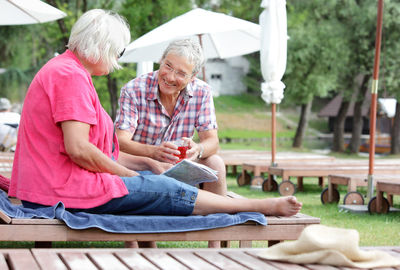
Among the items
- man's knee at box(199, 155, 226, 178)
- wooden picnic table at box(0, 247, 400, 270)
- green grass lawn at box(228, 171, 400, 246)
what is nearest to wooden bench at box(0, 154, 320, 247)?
wooden picnic table at box(0, 247, 400, 270)

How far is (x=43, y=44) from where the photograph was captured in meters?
29.7

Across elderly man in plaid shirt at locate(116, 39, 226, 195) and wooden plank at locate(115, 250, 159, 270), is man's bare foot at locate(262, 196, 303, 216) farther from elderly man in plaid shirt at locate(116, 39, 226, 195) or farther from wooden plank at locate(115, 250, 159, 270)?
wooden plank at locate(115, 250, 159, 270)

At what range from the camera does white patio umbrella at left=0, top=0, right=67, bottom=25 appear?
275 inches

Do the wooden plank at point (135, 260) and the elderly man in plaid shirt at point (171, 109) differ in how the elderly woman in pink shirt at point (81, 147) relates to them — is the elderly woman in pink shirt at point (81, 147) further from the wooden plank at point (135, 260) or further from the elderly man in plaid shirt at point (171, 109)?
the elderly man in plaid shirt at point (171, 109)

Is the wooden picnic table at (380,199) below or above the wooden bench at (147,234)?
below

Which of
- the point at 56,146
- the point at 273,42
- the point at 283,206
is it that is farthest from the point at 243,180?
the point at 56,146

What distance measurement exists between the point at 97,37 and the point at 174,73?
89 cm

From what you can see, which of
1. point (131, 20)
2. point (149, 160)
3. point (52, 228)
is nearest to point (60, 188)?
point (52, 228)

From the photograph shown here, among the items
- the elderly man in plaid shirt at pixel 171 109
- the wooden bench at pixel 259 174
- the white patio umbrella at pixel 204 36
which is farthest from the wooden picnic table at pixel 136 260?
the wooden bench at pixel 259 174

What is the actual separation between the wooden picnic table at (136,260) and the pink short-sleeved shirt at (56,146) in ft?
1.51

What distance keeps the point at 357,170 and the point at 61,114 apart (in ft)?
21.4

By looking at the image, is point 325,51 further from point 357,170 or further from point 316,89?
point 357,170

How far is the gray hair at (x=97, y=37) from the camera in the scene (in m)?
3.24

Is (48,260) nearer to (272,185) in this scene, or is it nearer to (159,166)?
(159,166)
